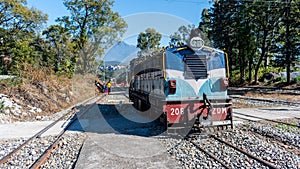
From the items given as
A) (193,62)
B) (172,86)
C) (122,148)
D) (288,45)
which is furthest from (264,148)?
(288,45)

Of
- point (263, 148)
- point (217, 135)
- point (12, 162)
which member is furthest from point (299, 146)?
point (12, 162)

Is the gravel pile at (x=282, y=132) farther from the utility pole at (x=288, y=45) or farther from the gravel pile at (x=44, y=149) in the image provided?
the utility pole at (x=288, y=45)

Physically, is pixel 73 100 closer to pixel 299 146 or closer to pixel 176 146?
pixel 176 146

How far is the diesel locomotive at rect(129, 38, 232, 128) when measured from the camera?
643cm

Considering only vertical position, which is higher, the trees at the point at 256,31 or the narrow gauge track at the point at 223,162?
the trees at the point at 256,31

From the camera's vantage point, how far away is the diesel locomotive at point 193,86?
21.1 ft

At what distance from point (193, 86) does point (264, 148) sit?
7.99 ft

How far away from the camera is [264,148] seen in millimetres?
5398

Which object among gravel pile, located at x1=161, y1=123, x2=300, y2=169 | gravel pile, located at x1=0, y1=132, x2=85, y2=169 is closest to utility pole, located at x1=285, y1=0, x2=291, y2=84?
gravel pile, located at x1=161, y1=123, x2=300, y2=169

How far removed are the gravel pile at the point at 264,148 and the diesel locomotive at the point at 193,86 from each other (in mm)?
447

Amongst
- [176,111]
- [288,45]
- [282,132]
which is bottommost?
[282,132]

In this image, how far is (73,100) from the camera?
18.2 meters

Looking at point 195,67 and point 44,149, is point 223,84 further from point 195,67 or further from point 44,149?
point 44,149

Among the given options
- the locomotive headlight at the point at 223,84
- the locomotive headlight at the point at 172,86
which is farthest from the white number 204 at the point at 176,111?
the locomotive headlight at the point at 223,84
